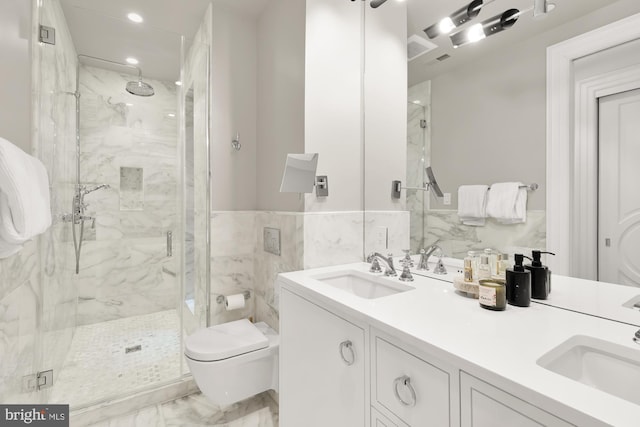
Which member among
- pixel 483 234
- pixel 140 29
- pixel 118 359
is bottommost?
pixel 118 359

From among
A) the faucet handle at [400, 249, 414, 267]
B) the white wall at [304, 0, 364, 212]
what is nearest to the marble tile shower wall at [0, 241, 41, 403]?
the white wall at [304, 0, 364, 212]

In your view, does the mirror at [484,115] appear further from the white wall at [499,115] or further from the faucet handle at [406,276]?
the faucet handle at [406,276]

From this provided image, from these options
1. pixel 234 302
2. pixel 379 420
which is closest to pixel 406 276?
pixel 379 420

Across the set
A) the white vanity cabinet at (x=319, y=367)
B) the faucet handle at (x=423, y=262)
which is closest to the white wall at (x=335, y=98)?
the faucet handle at (x=423, y=262)

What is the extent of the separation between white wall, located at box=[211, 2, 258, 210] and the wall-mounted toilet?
0.81 meters

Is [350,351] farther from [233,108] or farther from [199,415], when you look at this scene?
[233,108]

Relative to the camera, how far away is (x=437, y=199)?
132 centimetres

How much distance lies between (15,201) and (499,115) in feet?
5.10

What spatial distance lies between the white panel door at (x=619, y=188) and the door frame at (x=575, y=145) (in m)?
0.02

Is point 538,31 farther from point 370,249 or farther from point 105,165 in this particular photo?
point 105,165

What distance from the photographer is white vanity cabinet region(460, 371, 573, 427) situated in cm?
50

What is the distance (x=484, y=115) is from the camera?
1.14m

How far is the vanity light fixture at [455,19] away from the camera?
1.16 metres

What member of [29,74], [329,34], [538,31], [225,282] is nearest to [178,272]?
[225,282]
